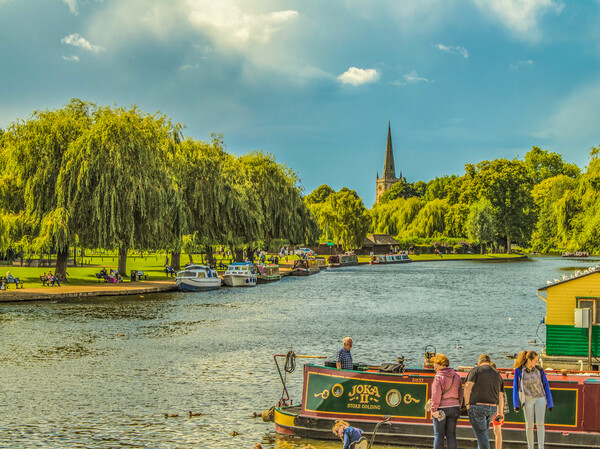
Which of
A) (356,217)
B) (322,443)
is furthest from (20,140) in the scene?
(356,217)

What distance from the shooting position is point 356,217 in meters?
129

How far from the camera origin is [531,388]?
42.6 ft

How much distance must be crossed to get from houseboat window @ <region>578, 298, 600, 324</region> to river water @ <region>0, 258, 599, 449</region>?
5.04 metres

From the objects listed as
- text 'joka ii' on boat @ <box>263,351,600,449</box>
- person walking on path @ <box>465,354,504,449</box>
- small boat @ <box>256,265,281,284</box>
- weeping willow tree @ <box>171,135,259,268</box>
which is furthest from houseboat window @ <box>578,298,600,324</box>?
small boat @ <box>256,265,281,284</box>

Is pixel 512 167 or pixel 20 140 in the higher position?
pixel 512 167

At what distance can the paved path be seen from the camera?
45.9m

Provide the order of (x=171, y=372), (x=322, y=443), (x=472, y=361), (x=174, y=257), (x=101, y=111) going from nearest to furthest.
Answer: (x=322, y=443) < (x=171, y=372) < (x=472, y=361) < (x=101, y=111) < (x=174, y=257)

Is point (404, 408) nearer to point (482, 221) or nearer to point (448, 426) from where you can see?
point (448, 426)

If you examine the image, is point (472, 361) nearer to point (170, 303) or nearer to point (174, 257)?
point (170, 303)

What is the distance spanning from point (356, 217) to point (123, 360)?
4072 inches

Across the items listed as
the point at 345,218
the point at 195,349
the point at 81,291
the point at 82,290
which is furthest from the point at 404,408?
the point at 345,218

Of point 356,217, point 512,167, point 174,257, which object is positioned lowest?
point 174,257

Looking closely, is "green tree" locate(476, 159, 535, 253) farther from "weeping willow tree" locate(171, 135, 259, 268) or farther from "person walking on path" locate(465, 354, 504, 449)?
"person walking on path" locate(465, 354, 504, 449)

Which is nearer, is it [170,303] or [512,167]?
[170,303]
